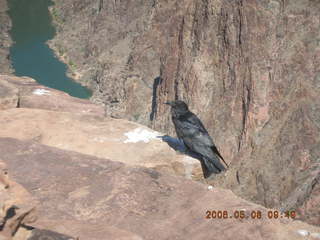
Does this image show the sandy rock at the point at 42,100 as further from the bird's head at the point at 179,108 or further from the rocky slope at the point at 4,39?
the rocky slope at the point at 4,39

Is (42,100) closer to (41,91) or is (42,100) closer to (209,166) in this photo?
(41,91)

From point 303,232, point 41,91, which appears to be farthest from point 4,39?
point 303,232

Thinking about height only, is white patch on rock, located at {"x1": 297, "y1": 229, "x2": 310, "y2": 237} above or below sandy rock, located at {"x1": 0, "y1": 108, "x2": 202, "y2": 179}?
above

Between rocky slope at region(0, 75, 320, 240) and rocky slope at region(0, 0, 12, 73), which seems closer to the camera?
rocky slope at region(0, 75, 320, 240)

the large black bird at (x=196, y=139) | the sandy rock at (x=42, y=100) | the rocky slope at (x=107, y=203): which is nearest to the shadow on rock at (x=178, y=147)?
the large black bird at (x=196, y=139)

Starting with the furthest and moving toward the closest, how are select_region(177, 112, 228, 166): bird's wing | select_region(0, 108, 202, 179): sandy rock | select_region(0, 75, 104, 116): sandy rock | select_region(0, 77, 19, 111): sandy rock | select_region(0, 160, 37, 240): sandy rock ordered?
select_region(0, 75, 104, 116): sandy rock → select_region(0, 77, 19, 111): sandy rock → select_region(177, 112, 228, 166): bird's wing → select_region(0, 108, 202, 179): sandy rock → select_region(0, 160, 37, 240): sandy rock

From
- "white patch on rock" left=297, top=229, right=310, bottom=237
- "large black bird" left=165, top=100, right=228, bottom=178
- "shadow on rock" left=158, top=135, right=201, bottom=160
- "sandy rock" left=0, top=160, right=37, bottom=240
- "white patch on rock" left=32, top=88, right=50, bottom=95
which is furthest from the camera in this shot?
"white patch on rock" left=32, top=88, right=50, bottom=95
